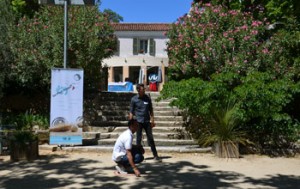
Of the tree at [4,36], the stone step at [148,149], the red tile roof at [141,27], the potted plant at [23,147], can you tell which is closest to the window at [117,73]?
the red tile roof at [141,27]

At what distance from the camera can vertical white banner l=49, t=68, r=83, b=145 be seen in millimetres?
10336

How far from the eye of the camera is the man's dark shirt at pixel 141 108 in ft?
32.3

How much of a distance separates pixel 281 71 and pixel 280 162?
3.23m

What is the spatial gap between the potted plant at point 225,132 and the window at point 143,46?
3348 cm

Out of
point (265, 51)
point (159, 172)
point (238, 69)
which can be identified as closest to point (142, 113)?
point (159, 172)

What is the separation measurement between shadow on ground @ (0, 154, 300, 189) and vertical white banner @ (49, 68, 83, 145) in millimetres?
995

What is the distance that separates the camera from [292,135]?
11.3 m

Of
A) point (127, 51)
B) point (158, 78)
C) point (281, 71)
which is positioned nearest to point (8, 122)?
point (281, 71)

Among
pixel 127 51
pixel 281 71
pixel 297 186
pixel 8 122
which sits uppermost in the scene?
pixel 127 51

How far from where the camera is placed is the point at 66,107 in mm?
10406

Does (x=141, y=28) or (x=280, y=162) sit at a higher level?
(x=141, y=28)

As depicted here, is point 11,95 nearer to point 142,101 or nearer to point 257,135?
point 142,101

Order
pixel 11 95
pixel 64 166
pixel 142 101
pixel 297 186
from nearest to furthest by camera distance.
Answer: pixel 297 186 → pixel 64 166 → pixel 142 101 → pixel 11 95

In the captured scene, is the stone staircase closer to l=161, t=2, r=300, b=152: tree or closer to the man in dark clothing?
l=161, t=2, r=300, b=152: tree
